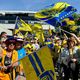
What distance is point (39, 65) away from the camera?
26.0 feet

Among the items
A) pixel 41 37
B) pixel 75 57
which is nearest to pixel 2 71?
pixel 75 57

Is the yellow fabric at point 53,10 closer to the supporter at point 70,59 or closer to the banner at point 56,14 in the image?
the banner at point 56,14

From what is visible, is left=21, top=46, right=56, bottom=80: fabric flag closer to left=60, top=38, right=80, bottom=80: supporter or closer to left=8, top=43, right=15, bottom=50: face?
left=8, top=43, right=15, bottom=50: face

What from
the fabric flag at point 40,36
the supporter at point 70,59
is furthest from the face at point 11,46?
the fabric flag at point 40,36

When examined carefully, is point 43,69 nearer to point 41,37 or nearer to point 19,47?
point 19,47

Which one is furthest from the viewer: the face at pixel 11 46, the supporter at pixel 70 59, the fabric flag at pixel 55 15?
the fabric flag at pixel 55 15

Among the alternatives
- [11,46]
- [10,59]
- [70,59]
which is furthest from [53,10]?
[10,59]

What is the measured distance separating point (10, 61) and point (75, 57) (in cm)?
339

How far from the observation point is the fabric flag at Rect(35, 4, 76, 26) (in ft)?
51.0

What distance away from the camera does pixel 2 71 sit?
29.2 ft

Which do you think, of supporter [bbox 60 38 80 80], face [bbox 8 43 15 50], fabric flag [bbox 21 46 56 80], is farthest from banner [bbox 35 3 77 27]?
fabric flag [bbox 21 46 56 80]

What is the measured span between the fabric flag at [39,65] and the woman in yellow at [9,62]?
84cm

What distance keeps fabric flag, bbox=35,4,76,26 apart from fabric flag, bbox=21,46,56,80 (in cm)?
751

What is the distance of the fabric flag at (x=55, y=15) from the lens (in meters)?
15.5
